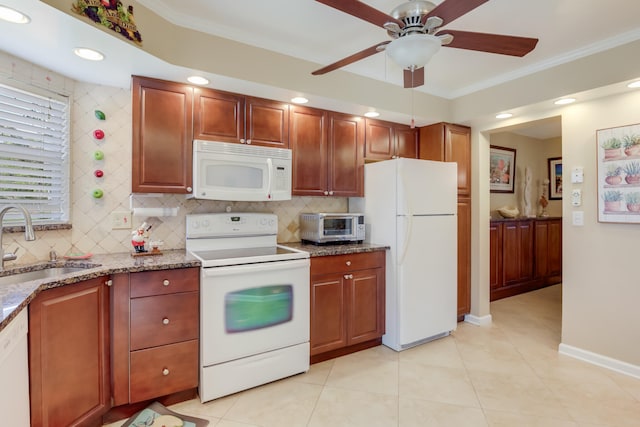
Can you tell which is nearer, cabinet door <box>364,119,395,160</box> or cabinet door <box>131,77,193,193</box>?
cabinet door <box>131,77,193,193</box>

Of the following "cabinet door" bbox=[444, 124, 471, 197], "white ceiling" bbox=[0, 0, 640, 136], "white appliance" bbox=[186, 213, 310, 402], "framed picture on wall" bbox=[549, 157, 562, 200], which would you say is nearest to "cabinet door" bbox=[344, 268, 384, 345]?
"white appliance" bbox=[186, 213, 310, 402]

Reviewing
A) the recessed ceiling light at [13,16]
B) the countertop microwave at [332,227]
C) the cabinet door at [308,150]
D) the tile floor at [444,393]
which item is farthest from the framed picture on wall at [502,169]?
the recessed ceiling light at [13,16]

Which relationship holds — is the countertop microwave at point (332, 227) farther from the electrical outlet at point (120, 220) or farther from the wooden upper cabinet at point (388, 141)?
the electrical outlet at point (120, 220)

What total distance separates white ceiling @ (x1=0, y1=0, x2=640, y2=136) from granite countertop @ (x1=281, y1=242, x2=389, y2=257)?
1288mm

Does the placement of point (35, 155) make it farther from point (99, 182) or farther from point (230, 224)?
point (230, 224)

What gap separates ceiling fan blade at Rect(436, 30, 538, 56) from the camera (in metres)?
1.54

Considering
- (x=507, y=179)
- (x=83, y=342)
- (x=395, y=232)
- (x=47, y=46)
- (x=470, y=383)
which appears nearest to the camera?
(x=83, y=342)

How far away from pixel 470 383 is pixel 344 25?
8.83 feet

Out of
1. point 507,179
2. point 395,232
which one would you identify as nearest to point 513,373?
point 395,232

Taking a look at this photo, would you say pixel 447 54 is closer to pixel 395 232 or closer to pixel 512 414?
pixel 395 232

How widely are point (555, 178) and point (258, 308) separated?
5465 millimetres

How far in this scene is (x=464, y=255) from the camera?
11.5ft

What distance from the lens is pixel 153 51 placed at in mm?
1974

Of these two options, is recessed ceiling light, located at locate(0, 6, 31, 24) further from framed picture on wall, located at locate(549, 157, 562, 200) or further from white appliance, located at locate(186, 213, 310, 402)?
framed picture on wall, located at locate(549, 157, 562, 200)
